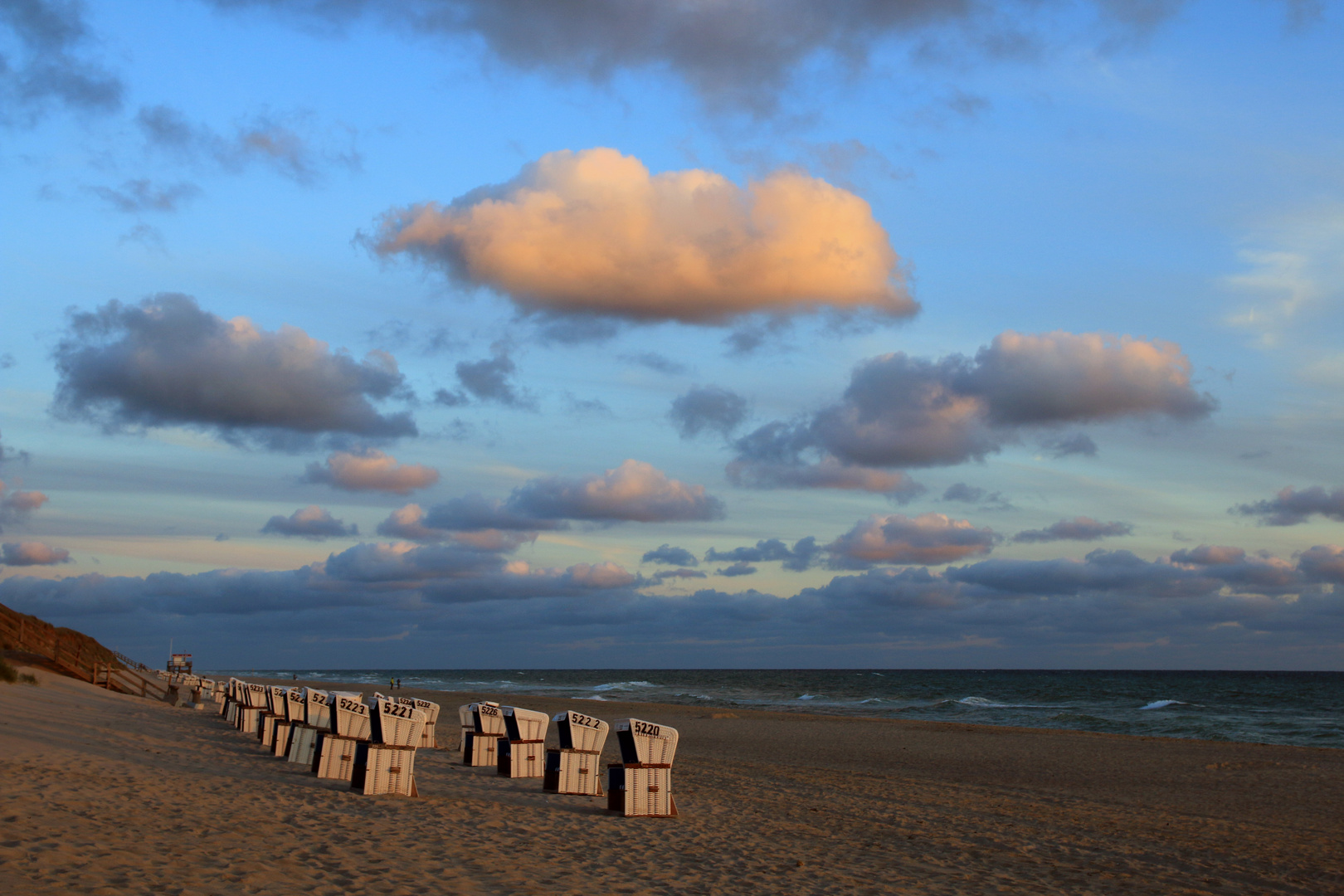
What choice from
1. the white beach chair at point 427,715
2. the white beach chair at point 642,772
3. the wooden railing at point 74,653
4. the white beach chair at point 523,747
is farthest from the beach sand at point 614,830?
the wooden railing at point 74,653

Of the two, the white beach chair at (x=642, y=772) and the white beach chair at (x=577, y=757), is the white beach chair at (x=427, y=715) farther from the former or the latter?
the white beach chair at (x=642, y=772)

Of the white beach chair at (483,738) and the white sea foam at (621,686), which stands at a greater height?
the white beach chair at (483,738)

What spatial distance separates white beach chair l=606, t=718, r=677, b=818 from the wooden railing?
26.4 meters

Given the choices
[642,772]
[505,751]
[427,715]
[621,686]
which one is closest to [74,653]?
[427,715]

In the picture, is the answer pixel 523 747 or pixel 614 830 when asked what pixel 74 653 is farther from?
pixel 614 830

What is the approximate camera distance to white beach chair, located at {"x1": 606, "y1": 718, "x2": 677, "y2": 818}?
11172 millimetres

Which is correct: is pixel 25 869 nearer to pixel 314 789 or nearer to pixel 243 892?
pixel 243 892

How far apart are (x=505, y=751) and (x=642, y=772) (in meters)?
4.03

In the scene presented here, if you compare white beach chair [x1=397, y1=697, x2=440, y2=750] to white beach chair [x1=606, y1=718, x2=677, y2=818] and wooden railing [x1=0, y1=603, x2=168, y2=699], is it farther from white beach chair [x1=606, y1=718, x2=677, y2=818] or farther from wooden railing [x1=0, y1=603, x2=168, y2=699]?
wooden railing [x1=0, y1=603, x2=168, y2=699]

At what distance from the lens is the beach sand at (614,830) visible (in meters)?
7.53

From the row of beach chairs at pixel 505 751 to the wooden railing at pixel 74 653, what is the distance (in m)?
21.0

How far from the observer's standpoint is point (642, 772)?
36.8 ft

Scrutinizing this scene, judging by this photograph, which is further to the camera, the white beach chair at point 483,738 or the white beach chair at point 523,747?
the white beach chair at point 483,738

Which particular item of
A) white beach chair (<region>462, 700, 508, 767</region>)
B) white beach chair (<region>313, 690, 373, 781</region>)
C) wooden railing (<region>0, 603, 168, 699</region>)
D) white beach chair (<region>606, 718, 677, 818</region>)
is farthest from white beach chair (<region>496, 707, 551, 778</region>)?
wooden railing (<region>0, 603, 168, 699</region>)
